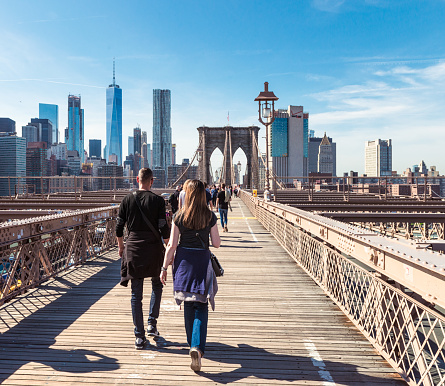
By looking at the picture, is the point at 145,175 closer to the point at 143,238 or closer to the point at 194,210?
the point at 143,238

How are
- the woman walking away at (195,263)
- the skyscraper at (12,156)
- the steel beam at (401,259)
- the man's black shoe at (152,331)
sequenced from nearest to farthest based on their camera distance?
the steel beam at (401,259) → the woman walking away at (195,263) → the man's black shoe at (152,331) → the skyscraper at (12,156)

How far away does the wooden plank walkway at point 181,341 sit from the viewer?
3.31 metres

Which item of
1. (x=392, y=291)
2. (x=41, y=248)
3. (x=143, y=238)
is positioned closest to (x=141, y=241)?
(x=143, y=238)

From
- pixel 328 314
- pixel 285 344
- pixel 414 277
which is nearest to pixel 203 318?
pixel 285 344

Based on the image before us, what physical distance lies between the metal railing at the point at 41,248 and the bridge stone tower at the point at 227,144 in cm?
6210

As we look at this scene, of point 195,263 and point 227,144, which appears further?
point 227,144

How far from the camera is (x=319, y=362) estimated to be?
3.59 meters

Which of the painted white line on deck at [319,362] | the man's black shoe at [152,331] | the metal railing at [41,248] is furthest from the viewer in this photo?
the metal railing at [41,248]

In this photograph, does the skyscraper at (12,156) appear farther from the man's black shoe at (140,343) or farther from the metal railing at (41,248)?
the man's black shoe at (140,343)

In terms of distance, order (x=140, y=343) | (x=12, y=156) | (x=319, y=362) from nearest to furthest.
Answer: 1. (x=319, y=362)
2. (x=140, y=343)
3. (x=12, y=156)

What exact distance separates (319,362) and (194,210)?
72.0 inches

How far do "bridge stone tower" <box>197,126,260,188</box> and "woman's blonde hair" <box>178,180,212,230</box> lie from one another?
66.2m

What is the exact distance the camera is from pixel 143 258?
12.8 feet

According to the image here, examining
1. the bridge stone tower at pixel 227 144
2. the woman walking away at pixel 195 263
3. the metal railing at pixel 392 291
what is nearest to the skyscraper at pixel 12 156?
the bridge stone tower at pixel 227 144
